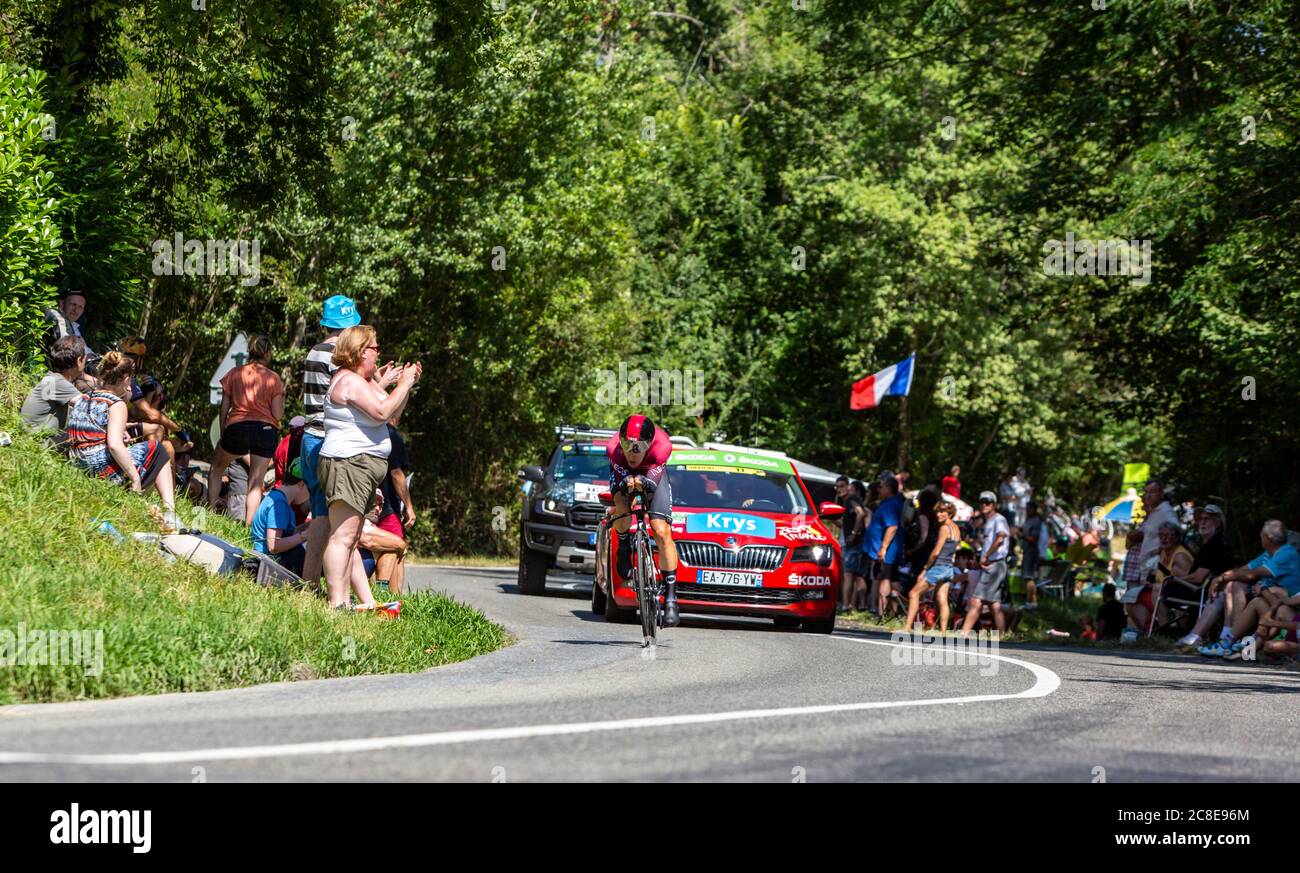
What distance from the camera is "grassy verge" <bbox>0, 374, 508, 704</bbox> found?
8.13 metres

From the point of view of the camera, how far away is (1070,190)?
2609 cm

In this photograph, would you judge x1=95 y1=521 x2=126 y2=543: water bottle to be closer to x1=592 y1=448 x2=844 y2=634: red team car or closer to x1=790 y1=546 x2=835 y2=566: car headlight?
x1=592 y1=448 x2=844 y2=634: red team car

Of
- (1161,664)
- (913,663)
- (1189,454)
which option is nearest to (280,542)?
(913,663)

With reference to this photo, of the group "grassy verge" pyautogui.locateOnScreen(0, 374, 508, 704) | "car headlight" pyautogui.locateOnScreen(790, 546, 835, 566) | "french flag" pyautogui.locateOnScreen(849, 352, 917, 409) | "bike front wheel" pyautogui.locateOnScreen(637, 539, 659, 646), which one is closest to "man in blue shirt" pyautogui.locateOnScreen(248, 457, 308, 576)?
"grassy verge" pyautogui.locateOnScreen(0, 374, 508, 704)

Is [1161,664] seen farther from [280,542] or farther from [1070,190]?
[1070,190]

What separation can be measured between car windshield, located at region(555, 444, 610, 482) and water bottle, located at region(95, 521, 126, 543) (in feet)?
36.7

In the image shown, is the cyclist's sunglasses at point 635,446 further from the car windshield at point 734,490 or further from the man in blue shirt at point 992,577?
the man in blue shirt at point 992,577

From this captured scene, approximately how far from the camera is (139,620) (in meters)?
8.93

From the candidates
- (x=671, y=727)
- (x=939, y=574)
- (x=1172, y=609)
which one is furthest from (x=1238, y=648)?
(x=671, y=727)

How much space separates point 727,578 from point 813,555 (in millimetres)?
907

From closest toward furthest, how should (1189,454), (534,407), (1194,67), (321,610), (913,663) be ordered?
1. (321,610)
2. (913,663)
3. (1194,67)
4. (1189,454)
5. (534,407)

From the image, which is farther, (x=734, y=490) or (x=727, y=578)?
(x=734, y=490)

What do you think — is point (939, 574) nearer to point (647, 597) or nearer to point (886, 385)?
point (647, 597)
